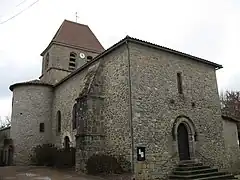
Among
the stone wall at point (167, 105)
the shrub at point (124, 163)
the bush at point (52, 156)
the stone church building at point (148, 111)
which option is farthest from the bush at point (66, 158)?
the stone wall at point (167, 105)

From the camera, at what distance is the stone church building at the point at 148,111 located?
1305 cm

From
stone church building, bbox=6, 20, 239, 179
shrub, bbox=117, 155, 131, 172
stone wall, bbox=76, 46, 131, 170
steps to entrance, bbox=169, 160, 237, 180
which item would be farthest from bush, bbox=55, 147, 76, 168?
steps to entrance, bbox=169, 160, 237, 180

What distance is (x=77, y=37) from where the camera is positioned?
2817 centimetres

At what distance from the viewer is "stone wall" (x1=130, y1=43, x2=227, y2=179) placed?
13.0 m

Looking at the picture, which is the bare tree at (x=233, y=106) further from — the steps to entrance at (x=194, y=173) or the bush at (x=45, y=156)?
the bush at (x=45, y=156)

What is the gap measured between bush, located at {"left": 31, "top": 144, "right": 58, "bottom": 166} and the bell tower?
22.0ft

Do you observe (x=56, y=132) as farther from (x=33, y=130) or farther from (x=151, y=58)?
(x=151, y=58)

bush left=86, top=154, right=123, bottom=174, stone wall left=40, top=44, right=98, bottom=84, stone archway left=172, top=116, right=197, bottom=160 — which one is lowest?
bush left=86, top=154, right=123, bottom=174

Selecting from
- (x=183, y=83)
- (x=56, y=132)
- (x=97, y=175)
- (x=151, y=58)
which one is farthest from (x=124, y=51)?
(x=56, y=132)

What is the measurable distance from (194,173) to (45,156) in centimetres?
1120

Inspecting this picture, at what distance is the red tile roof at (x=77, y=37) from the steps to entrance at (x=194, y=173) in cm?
1752

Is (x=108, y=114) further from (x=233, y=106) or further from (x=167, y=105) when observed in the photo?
(x=233, y=106)

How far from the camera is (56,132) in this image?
2078cm

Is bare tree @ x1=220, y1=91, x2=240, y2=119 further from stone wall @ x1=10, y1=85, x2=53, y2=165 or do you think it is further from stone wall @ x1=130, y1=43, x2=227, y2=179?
stone wall @ x1=10, y1=85, x2=53, y2=165
